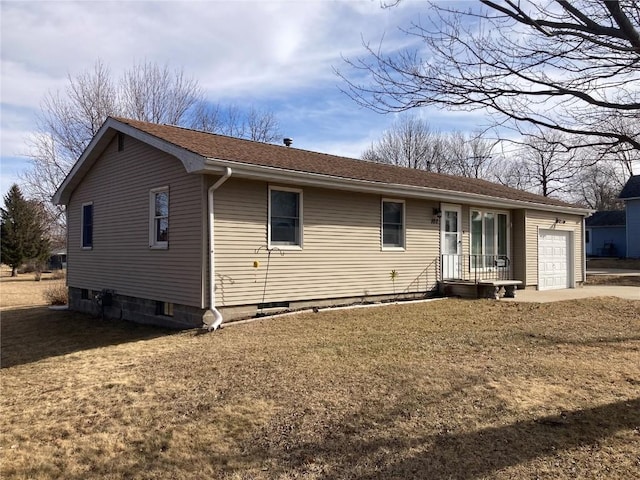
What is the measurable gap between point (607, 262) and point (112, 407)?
33.3 m

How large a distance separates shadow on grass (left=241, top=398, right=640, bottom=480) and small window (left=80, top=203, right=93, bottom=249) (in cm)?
1120

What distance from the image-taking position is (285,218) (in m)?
10.5

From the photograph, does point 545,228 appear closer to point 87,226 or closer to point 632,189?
point 87,226

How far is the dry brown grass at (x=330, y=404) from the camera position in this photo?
3.98 metres

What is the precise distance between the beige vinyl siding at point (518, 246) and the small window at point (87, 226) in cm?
1242

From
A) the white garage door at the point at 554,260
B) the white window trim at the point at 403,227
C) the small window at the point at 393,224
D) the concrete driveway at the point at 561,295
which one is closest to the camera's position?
the white window trim at the point at 403,227

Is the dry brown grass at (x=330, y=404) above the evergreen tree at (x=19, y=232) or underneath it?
underneath

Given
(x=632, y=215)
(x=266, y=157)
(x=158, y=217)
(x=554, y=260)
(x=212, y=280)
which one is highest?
(x=632, y=215)

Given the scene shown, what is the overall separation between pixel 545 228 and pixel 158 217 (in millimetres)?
12265

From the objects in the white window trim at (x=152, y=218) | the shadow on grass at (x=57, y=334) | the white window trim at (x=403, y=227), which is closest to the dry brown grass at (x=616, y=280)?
the white window trim at (x=403, y=227)

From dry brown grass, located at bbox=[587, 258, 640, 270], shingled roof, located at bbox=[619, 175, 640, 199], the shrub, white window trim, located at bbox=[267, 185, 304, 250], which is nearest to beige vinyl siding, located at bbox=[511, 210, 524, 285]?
white window trim, located at bbox=[267, 185, 304, 250]

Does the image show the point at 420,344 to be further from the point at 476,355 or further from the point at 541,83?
the point at 541,83

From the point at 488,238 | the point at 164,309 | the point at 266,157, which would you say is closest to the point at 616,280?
the point at 488,238

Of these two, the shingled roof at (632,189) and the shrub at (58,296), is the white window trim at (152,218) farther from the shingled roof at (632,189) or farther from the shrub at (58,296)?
the shingled roof at (632,189)
